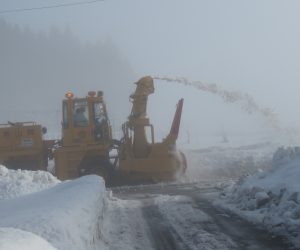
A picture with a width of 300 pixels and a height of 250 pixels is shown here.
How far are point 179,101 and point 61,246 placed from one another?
14.8 meters

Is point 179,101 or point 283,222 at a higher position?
point 179,101

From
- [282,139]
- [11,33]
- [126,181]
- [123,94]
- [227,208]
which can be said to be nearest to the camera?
[227,208]

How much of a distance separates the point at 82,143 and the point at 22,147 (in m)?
2.38

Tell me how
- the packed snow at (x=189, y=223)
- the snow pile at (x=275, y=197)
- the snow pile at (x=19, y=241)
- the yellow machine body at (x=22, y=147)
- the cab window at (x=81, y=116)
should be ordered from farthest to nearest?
the yellow machine body at (x=22, y=147) → the cab window at (x=81, y=116) → the snow pile at (x=275, y=197) → the packed snow at (x=189, y=223) → the snow pile at (x=19, y=241)

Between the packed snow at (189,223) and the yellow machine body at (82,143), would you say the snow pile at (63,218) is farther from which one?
the yellow machine body at (82,143)

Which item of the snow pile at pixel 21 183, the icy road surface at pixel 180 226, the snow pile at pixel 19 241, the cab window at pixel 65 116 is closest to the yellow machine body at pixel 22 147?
the cab window at pixel 65 116

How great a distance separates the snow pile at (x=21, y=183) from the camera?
14.6m

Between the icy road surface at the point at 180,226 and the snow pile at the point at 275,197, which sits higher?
the snow pile at the point at 275,197

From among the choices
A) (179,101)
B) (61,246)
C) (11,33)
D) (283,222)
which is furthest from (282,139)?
(11,33)

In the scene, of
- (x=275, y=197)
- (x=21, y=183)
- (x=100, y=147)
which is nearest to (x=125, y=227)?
(x=275, y=197)

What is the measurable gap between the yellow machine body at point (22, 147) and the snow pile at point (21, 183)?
3.96m

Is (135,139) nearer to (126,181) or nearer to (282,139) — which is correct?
(126,181)

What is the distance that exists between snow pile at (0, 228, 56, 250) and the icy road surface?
415 cm

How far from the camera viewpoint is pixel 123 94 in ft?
426
